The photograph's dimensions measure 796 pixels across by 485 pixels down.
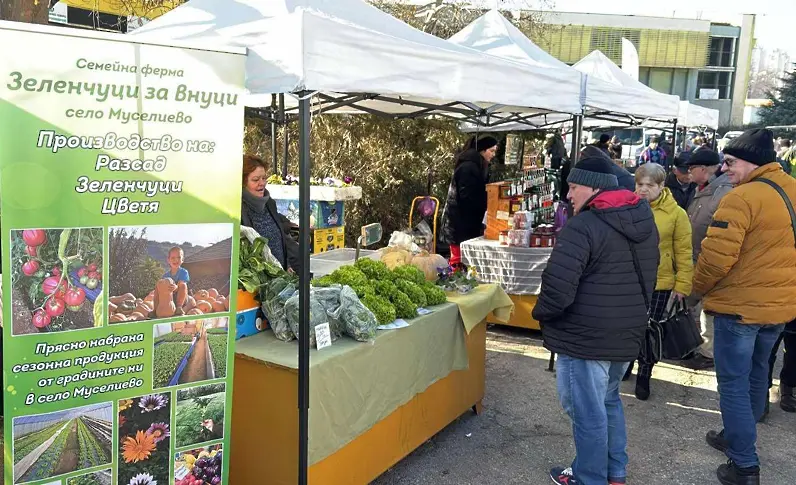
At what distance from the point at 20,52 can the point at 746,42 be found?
41954 millimetres

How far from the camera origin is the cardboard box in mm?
6715

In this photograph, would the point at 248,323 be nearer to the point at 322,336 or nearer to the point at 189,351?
the point at 322,336

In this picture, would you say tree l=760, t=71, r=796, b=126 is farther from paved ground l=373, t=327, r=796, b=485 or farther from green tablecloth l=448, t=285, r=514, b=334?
green tablecloth l=448, t=285, r=514, b=334

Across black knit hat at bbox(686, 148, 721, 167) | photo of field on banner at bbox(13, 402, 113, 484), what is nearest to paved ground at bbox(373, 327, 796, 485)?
photo of field on banner at bbox(13, 402, 113, 484)

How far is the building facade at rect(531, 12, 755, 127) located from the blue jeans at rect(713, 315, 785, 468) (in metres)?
31.0

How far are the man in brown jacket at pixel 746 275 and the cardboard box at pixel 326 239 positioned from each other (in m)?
4.26

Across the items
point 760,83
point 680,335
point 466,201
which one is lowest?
point 680,335

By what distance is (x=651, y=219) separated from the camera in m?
2.76

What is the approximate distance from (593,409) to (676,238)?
1.62m

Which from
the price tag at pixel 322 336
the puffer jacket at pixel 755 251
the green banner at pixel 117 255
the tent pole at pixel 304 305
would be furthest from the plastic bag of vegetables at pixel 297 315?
the puffer jacket at pixel 755 251

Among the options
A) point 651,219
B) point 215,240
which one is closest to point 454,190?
point 651,219

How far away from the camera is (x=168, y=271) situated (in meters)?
2.18

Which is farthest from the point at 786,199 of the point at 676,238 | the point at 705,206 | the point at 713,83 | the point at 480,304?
the point at 713,83

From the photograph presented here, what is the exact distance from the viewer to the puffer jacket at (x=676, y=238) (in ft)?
12.8
